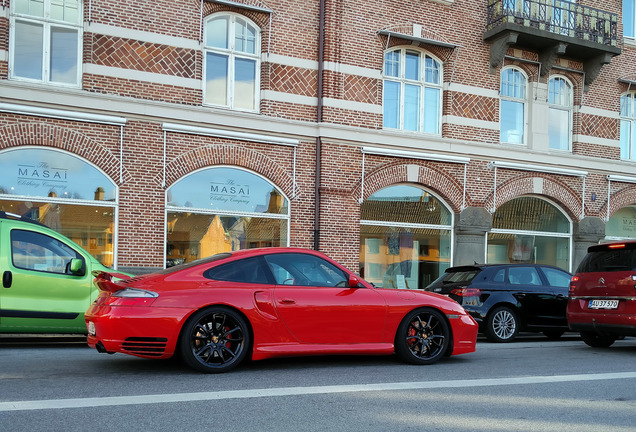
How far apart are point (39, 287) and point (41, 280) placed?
0.31 ft

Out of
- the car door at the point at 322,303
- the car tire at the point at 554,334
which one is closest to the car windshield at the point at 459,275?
the car tire at the point at 554,334

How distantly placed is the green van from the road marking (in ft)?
12.4

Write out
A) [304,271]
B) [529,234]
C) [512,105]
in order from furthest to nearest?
1. [529,234]
2. [512,105]
3. [304,271]

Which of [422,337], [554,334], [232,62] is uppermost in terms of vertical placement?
[232,62]

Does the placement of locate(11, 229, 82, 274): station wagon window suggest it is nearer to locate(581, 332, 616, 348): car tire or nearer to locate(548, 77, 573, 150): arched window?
locate(581, 332, 616, 348): car tire

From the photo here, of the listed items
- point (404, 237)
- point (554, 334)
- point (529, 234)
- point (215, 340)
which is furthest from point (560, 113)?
point (215, 340)

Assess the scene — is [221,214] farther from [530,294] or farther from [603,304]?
[603,304]

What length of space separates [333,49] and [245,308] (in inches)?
427

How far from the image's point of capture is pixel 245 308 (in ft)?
23.6

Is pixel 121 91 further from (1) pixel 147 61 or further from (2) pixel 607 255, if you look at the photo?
(2) pixel 607 255

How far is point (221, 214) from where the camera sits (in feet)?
51.7

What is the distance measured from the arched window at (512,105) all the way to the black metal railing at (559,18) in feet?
4.59

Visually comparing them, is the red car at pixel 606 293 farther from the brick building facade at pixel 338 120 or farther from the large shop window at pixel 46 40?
the large shop window at pixel 46 40

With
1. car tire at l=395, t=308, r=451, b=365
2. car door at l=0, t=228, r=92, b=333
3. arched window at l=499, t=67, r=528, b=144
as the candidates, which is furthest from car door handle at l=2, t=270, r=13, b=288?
arched window at l=499, t=67, r=528, b=144
